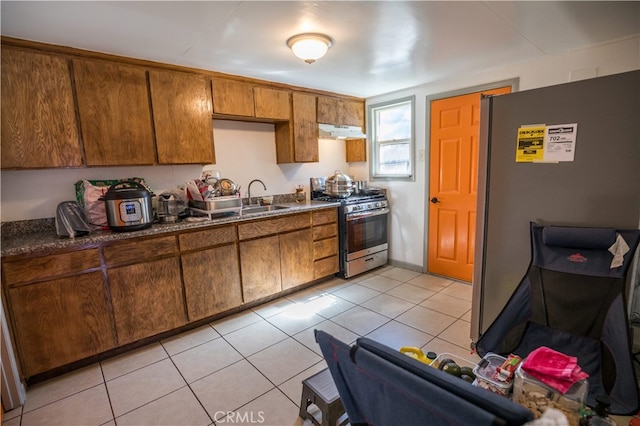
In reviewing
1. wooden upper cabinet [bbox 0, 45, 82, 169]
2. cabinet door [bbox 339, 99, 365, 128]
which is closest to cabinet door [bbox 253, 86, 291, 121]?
cabinet door [bbox 339, 99, 365, 128]

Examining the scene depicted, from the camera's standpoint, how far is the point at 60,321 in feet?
6.75

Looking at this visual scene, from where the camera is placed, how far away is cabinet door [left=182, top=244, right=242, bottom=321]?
8.45 ft

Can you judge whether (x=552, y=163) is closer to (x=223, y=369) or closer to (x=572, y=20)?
(x=572, y=20)

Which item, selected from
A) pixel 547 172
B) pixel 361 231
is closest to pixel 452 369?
pixel 547 172

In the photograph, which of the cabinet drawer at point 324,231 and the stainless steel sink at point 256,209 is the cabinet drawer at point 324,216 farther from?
the stainless steel sink at point 256,209

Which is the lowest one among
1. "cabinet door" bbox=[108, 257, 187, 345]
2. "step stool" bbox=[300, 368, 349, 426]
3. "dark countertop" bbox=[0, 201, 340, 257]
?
"step stool" bbox=[300, 368, 349, 426]

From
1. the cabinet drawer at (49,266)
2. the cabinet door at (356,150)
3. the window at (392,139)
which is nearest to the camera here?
the cabinet drawer at (49,266)

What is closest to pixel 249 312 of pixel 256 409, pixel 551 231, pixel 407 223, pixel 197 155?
pixel 256 409

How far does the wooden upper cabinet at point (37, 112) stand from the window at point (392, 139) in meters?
3.25

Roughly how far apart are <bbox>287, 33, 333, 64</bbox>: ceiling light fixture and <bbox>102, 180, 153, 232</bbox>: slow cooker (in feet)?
5.21

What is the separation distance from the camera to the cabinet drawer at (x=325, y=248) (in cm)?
346

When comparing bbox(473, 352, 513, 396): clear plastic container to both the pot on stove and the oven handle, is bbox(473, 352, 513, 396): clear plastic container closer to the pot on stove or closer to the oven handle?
the oven handle

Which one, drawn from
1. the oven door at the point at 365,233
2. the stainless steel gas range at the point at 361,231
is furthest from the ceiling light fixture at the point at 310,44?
the oven door at the point at 365,233

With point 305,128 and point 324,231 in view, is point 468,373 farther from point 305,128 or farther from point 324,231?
point 305,128
